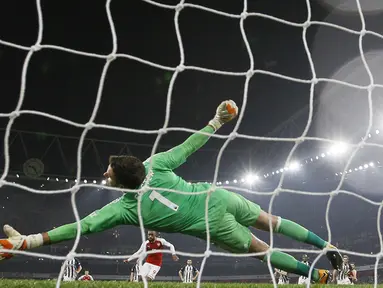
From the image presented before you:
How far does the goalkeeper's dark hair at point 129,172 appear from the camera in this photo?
10.1 feet

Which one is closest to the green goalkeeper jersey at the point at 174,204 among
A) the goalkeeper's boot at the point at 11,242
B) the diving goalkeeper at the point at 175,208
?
the diving goalkeeper at the point at 175,208

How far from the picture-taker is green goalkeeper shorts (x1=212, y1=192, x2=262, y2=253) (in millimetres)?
3197

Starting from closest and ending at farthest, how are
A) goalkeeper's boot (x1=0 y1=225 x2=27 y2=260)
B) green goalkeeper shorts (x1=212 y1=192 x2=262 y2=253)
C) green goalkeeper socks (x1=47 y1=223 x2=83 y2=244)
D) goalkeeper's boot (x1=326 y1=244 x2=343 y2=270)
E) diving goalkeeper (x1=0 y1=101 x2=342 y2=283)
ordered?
goalkeeper's boot (x1=0 y1=225 x2=27 y2=260)
green goalkeeper socks (x1=47 y1=223 x2=83 y2=244)
diving goalkeeper (x1=0 y1=101 x2=342 y2=283)
green goalkeeper shorts (x1=212 y1=192 x2=262 y2=253)
goalkeeper's boot (x1=326 y1=244 x2=343 y2=270)

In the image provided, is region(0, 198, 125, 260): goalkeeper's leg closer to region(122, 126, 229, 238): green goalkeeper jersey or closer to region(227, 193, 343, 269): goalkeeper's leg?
region(122, 126, 229, 238): green goalkeeper jersey

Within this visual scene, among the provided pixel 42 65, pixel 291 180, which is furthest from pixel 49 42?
pixel 291 180

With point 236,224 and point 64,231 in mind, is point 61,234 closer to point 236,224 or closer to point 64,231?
point 64,231

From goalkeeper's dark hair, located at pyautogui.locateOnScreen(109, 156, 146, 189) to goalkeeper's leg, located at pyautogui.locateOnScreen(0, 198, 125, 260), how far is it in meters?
0.15

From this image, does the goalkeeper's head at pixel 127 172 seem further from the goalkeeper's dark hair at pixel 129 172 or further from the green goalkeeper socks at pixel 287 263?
the green goalkeeper socks at pixel 287 263

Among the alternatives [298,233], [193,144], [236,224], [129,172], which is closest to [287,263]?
[298,233]

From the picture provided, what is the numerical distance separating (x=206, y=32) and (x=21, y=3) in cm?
414

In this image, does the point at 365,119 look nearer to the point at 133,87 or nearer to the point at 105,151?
the point at 133,87

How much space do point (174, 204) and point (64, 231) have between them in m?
0.71

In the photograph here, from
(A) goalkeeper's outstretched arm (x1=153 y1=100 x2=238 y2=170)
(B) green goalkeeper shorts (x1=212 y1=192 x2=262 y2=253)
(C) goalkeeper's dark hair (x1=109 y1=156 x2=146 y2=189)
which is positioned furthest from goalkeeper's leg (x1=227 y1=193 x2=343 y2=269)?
(C) goalkeeper's dark hair (x1=109 y1=156 x2=146 y2=189)

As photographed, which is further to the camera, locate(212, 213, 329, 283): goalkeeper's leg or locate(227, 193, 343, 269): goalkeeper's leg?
Answer: locate(227, 193, 343, 269): goalkeeper's leg
